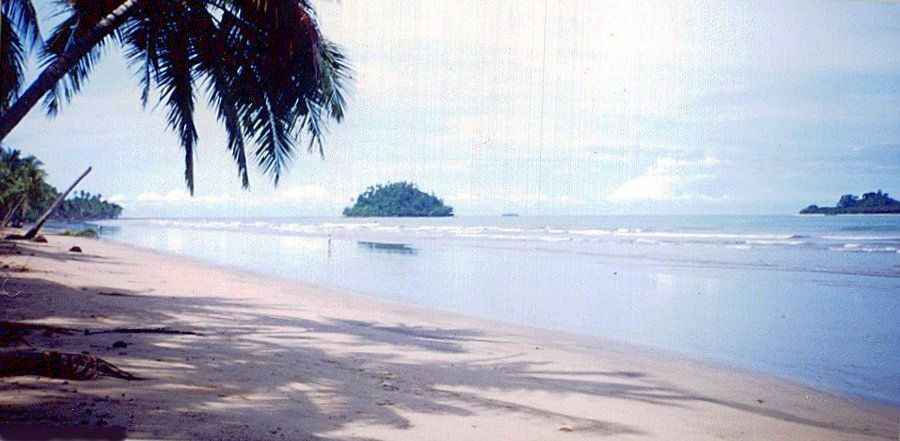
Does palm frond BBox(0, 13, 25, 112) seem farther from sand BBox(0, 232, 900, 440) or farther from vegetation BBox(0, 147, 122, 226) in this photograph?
vegetation BBox(0, 147, 122, 226)

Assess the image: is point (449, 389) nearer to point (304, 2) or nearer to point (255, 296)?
point (304, 2)

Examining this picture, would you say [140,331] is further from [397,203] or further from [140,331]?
[397,203]

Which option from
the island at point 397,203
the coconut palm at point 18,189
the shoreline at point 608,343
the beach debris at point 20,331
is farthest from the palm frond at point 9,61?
the coconut palm at point 18,189

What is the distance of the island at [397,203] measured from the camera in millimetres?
4668

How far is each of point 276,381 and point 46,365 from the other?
1060 mm

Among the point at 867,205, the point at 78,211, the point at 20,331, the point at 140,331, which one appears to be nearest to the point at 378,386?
the point at 140,331

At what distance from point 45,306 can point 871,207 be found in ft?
20.2

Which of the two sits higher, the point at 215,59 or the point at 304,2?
the point at 304,2

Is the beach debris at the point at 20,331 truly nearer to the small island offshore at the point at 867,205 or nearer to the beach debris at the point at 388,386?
the beach debris at the point at 388,386

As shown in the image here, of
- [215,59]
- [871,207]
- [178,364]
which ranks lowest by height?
[178,364]

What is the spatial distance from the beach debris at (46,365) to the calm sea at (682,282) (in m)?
2.64

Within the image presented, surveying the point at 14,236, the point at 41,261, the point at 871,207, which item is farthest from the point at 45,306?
the point at 14,236

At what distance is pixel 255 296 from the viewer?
7.35 meters

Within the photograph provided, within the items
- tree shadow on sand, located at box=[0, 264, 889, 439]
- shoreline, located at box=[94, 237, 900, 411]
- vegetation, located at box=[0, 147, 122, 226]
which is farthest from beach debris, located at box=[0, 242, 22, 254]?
tree shadow on sand, located at box=[0, 264, 889, 439]
